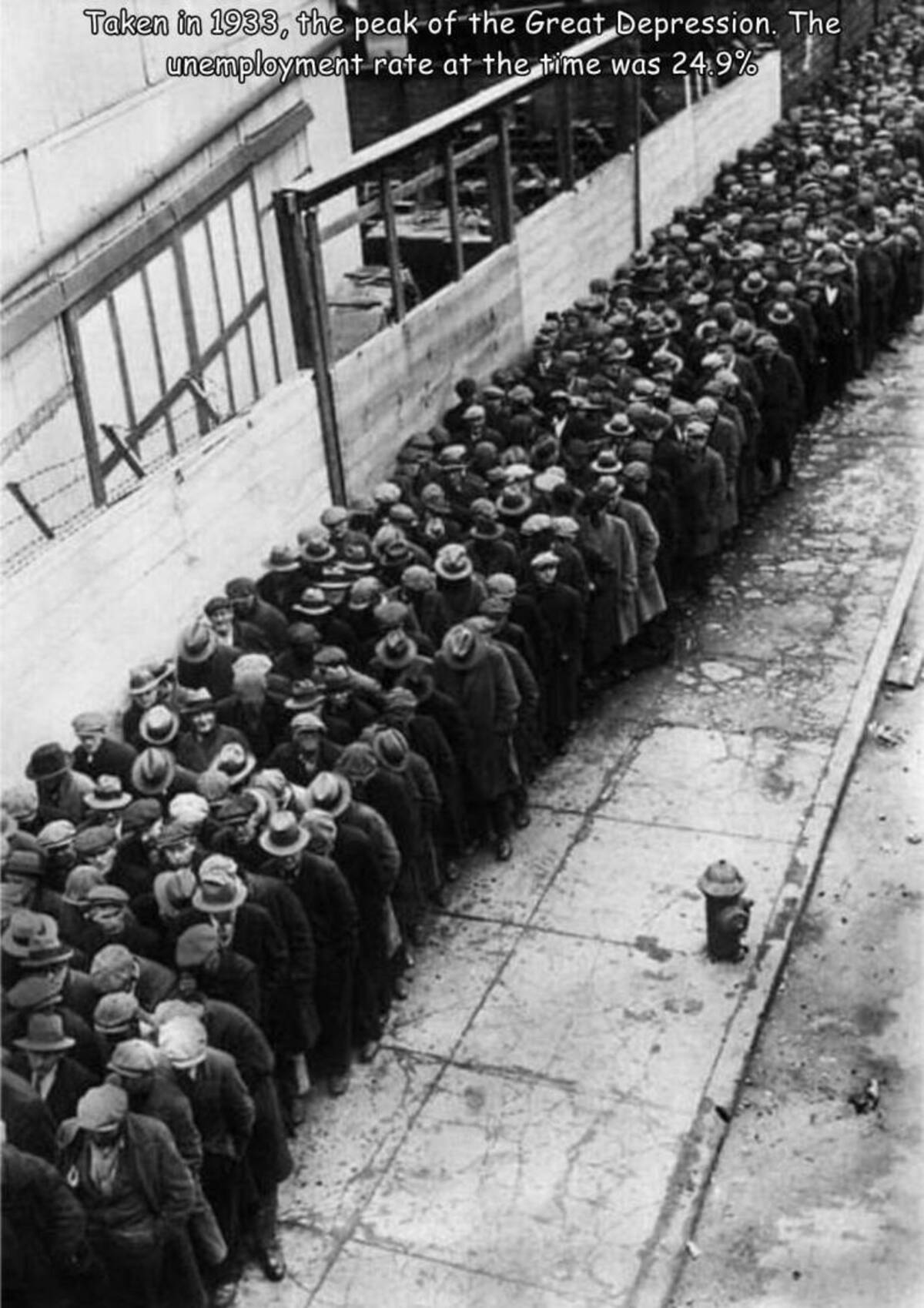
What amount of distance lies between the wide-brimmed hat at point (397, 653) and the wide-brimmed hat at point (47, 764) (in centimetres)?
187

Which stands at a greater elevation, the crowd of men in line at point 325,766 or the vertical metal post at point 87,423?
the vertical metal post at point 87,423

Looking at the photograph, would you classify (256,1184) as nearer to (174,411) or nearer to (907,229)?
(174,411)

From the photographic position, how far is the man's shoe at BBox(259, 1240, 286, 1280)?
7418 mm

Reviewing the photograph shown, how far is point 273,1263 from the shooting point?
24.4 ft

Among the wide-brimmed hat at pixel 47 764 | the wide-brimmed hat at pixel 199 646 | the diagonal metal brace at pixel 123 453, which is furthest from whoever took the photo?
the diagonal metal brace at pixel 123 453

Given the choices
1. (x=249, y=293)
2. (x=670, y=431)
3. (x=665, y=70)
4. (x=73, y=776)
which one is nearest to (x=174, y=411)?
(x=249, y=293)

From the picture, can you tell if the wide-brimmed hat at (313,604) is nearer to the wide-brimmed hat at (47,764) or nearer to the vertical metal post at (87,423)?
the vertical metal post at (87,423)

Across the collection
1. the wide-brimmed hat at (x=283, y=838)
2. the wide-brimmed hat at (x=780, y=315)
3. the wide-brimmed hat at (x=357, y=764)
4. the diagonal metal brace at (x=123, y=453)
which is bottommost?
the wide-brimmed hat at (x=780, y=315)

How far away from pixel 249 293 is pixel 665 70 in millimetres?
10265

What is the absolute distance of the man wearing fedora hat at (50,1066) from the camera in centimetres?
672

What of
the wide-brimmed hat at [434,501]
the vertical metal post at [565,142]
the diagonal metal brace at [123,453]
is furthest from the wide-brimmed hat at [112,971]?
the vertical metal post at [565,142]

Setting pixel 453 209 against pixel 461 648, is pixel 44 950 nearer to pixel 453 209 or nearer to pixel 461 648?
pixel 461 648

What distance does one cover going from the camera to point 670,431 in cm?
1277

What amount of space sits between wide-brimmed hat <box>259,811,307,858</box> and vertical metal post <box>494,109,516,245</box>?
9.61m
